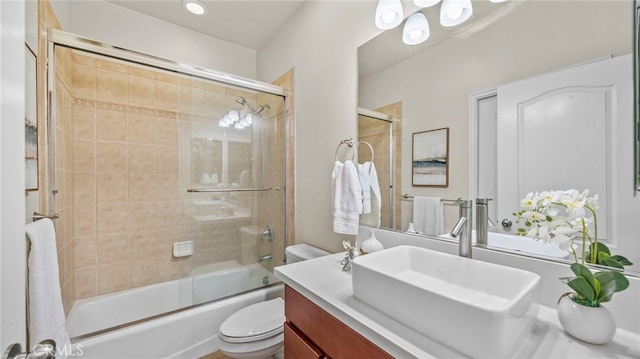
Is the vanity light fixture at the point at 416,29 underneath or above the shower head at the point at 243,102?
above

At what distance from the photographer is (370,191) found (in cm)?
142

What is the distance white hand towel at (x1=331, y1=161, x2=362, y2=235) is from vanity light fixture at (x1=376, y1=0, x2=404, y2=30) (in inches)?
28.8

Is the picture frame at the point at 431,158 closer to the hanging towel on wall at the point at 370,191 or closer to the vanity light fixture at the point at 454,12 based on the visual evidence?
the hanging towel on wall at the point at 370,191

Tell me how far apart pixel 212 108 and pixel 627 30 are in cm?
202

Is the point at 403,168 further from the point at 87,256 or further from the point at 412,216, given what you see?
the point at 87,256

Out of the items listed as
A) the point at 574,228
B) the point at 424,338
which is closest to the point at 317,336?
the point at 424,338

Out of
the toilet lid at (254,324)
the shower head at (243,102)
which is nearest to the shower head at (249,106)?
the shower head at (243,102)

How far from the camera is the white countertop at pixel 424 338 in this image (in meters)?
0.58

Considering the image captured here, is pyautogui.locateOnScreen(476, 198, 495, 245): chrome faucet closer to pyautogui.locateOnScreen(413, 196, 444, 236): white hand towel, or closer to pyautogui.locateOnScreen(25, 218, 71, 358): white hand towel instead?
pyautogui.locateOnScreen(413, 196, 444, 236): white hand towel

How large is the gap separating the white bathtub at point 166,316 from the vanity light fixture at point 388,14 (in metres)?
1.91

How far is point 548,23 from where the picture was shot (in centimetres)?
83

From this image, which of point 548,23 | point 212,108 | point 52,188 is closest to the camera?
point 548,23

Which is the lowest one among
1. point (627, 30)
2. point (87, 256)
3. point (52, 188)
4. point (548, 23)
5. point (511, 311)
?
point (87, 256)

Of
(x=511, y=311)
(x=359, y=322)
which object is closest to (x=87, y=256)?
(x=359, y=322)
